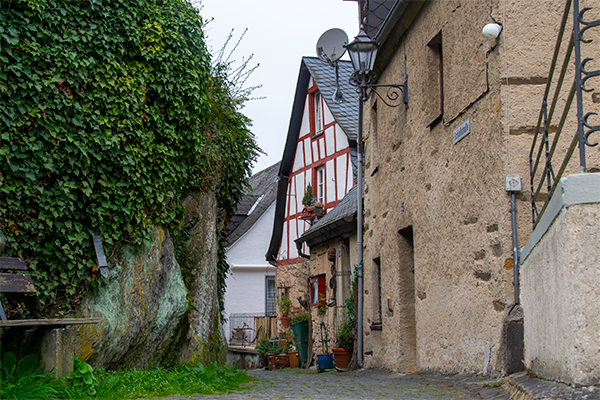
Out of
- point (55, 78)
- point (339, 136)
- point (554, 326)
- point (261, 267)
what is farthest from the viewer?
point (261, 267)

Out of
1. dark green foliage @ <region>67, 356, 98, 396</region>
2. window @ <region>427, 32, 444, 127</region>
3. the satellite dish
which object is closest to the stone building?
the satellite dish

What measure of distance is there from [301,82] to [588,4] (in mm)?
12580

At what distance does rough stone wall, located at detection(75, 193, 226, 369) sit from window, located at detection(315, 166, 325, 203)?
7794 mm

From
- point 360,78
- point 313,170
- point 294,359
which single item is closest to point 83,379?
point 360,78

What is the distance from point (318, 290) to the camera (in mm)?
14852

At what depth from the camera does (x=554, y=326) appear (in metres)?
3.57

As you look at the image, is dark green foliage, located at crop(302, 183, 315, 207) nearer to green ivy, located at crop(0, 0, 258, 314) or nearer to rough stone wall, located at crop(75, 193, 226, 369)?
rough stone wall, located at crop(75, 193, 226, 369)

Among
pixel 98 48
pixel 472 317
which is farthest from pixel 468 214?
pixel 98 48

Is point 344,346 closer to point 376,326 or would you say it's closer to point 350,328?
point 350,328

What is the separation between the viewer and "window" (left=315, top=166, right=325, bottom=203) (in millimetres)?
16438

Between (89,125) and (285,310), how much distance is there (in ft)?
40.2

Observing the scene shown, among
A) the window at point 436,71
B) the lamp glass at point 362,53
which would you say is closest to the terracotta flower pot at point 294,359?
the lamp glass at point 362,53

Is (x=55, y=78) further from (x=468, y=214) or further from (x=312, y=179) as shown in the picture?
(x=312, y=179)

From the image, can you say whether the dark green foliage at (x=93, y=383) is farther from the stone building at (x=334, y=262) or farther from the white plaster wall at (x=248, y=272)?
the white plaster wall at (x=248, y=272)
